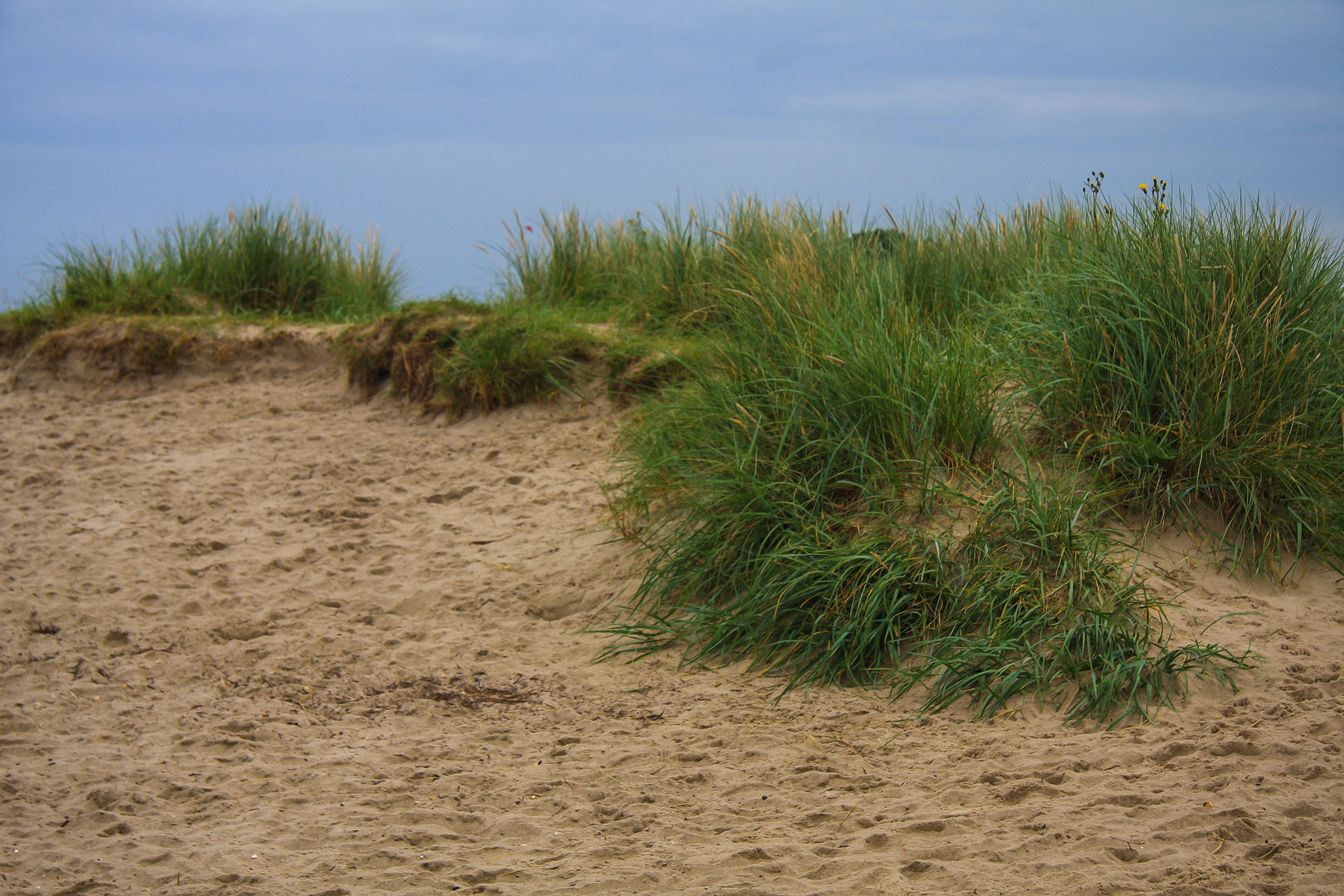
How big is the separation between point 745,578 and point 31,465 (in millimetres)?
5375

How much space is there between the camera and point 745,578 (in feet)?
13.4

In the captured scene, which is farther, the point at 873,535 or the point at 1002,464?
the point at 1002,464

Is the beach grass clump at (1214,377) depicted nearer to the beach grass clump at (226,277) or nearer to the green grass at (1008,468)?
the green grass at (1008,468)

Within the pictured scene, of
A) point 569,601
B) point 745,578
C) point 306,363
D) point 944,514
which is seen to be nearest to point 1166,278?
point 944,514

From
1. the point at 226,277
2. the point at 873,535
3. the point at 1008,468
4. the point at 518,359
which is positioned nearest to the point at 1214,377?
the point at 1008,468

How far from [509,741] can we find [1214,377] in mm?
3187

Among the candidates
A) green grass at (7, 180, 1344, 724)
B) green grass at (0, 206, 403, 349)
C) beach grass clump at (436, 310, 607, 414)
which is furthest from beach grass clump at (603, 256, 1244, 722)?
green grass at (0, 206, 403, 349)

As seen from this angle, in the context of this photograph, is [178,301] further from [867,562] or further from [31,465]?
[867,562]

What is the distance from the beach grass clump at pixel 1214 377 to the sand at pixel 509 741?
29cm

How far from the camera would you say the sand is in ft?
8.30

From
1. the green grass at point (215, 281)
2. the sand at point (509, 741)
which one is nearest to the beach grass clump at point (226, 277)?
the green grass at point (215, 281)

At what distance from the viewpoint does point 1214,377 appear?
391 centimetres

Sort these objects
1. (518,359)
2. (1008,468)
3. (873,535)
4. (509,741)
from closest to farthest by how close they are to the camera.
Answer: (509,741) < (873,535) < (1008,468) < (518,359)

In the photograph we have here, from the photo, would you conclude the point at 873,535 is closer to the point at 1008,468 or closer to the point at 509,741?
the point at 1008,468
